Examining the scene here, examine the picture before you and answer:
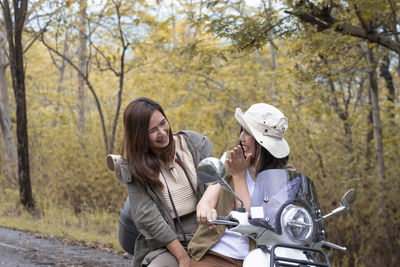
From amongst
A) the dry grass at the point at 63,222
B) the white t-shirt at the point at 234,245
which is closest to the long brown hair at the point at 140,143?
the white t-shirt at the point at 234,245

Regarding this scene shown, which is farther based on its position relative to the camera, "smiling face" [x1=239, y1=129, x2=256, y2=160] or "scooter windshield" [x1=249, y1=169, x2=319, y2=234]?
"smiling face" [x1=239, y1=129, x2=256, y2=160]

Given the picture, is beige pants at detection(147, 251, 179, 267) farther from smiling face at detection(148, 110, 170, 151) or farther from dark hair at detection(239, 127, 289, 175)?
dark hair at detection(239, 127, 289, 175)

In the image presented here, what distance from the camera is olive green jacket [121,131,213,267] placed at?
11.2 feet

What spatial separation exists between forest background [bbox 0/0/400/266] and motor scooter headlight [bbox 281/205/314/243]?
11.8 feet

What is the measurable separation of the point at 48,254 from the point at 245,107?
21.4 feet

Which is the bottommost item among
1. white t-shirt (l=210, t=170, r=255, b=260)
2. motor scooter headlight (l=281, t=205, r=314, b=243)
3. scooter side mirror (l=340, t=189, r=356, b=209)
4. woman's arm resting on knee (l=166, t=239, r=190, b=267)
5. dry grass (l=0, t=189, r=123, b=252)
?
dry grass (l=0, t=189, r=123, b=252)

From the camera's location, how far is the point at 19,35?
37.1 feet

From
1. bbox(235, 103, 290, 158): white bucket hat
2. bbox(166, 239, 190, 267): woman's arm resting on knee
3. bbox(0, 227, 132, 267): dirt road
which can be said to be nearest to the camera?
bbox(235, 103, 290, 158): white bucket hat

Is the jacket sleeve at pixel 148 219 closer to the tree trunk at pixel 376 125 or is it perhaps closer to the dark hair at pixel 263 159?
the dark hair at pixel 263 159

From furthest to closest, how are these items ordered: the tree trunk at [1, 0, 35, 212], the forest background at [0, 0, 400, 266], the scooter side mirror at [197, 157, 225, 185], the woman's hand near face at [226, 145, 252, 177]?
the tree trunk at [1, 0, 35, 212], the forest background at [0, 0, 400, 266], the woman's hand near face at [226, 145, 252, 177], the scooter side mirror at [197, 157, 225, 185]

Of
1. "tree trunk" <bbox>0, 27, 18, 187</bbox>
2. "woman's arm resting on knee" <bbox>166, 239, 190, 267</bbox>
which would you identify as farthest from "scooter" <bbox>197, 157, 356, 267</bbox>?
"tree trunk" <bbox>0, 27, 18, 187</bbox>

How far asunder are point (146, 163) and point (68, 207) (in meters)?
9.48

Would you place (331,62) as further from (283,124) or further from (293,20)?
(283,124)

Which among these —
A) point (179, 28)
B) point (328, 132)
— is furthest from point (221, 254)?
point (179, 28)
